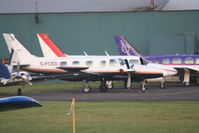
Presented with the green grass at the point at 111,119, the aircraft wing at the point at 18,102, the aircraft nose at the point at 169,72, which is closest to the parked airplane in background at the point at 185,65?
the aircraft nose at the point at 169,72

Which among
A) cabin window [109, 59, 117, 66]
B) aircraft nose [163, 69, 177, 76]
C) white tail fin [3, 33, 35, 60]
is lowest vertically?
aircraft nose [163, 69, 177, 76]

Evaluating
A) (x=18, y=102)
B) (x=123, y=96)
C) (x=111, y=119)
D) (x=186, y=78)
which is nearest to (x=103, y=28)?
(x=186, y=78)

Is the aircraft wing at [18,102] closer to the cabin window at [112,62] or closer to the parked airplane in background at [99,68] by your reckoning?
the parked airplane in background at [99,68]

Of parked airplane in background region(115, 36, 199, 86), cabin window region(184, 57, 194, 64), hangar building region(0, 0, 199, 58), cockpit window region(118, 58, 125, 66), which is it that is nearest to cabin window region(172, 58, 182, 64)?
parked airplane in background region(115, 36, 199, 86)

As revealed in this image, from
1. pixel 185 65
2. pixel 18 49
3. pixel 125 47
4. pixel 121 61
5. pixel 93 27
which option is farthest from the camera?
pixel 93 27

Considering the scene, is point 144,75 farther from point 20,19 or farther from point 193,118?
point 20,19

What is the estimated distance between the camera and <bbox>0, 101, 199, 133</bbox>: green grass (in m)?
15.5

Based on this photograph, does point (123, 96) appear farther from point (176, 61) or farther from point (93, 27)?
point (93, 27)

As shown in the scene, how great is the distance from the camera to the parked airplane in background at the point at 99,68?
32312mm

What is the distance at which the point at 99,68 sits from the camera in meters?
33.0

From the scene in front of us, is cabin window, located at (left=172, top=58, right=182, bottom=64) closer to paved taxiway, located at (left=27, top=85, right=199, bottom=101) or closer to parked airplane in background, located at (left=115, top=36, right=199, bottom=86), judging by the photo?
parked airplane in background, located at (left=115, top=36, right=199, bottom=86)

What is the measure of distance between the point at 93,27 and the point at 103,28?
0.83 m

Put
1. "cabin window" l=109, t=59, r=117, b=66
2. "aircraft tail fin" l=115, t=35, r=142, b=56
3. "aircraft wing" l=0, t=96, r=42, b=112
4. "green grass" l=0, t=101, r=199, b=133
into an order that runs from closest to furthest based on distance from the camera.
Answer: "aircraft wing" l=0, t=96, r=42, b=112, "green grass" l=0, t=101, r=199, b=133, "cabin window" l=109, t=59, r=117, b=66, "aircraft tail fin" l=115, t=35, r=142, b=56

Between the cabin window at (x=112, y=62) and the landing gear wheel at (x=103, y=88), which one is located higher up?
the cabin window at (x=112, y=62)
